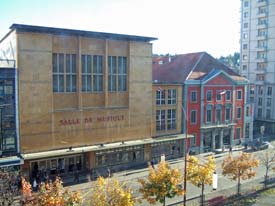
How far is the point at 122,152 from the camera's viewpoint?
39.9 metres

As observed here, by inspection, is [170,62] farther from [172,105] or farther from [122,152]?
[122,152]

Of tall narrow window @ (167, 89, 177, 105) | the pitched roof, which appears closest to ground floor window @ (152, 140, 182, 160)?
tall narrow window @ (167, 89, 177, 105)

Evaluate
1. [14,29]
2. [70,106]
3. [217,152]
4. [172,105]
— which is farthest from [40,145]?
[217,152]

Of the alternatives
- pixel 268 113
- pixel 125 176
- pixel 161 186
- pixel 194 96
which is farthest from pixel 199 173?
pixel 268 113

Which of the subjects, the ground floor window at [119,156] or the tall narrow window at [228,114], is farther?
the tall narrow window at [228,114]

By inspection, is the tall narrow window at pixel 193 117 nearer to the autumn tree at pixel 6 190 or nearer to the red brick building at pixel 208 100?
the red brick building at pixel 208 100

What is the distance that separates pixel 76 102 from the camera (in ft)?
118

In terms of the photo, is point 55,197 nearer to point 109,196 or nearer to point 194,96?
point 109,196

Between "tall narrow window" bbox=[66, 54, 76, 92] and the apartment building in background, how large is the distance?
140ft

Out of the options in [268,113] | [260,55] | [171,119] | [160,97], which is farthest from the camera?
[260,55]

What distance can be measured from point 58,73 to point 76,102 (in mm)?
3675

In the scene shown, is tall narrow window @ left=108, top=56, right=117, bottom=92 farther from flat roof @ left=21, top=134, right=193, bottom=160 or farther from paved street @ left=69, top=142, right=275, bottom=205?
paved street @ left=69, top=142, right=275, bottom=205

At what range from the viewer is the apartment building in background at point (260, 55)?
63812mm

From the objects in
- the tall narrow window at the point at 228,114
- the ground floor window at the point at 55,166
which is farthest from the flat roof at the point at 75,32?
the tall narrow window at the point at 228,114
